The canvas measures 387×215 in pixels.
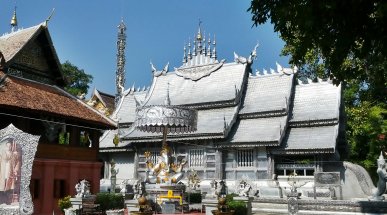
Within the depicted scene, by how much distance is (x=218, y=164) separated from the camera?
2889 centimetres

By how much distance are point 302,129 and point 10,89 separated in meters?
16.7

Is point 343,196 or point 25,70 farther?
point 343,196

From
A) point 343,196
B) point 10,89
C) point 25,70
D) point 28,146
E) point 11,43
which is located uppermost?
point 11,43

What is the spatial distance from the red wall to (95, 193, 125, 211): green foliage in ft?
7.50

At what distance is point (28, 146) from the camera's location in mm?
14727

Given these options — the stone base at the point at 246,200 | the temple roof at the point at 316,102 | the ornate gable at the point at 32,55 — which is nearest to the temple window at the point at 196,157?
the temple roof at the point at 316,102

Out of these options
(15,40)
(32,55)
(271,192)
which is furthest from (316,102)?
(15,40)

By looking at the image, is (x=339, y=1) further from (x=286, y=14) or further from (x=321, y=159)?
(x=321, y=159)

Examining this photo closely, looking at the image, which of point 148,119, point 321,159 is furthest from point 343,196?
point 148,119

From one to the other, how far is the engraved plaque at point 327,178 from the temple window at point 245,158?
5.91 metres

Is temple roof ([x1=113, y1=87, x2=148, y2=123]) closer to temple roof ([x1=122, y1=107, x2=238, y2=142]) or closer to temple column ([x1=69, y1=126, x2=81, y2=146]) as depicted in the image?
temple roof ([x1=122, y1=107, x2=238, y2=142])

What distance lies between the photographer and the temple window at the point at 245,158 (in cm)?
2853

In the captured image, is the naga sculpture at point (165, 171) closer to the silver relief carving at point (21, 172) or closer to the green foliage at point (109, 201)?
the green foliage at point (109, 201)

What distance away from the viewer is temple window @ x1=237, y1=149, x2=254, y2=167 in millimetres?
28531
